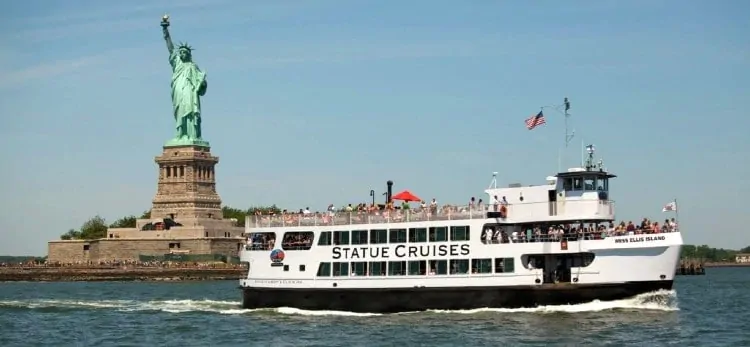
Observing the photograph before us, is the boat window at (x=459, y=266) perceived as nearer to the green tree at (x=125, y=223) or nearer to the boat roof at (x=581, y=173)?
the boat roof at (x=581, y=173)

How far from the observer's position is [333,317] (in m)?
52.4

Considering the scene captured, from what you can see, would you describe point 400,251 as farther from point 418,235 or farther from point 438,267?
point 438,267

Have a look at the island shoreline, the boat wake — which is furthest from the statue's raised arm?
the boat wake

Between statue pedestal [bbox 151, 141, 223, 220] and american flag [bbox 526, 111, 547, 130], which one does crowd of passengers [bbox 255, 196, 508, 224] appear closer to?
american flag [bbox 526, 111, 547, 130]

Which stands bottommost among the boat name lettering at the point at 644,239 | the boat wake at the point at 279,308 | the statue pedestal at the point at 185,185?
the boat wake at the point at 279,308

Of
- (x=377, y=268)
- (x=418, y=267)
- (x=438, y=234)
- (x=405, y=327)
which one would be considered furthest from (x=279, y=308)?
(x=405, y=327)

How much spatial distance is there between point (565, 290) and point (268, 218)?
48.2 ft

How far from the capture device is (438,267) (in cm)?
5200

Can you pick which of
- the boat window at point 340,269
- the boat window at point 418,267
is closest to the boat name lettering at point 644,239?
the boat window at point 418,267

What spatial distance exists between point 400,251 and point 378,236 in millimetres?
1302

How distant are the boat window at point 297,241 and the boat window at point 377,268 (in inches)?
137

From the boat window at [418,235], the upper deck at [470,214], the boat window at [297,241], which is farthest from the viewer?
the boat window at [297,241]

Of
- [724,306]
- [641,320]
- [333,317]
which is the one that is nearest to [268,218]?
[333,317]

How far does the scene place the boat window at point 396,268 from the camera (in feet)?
173
